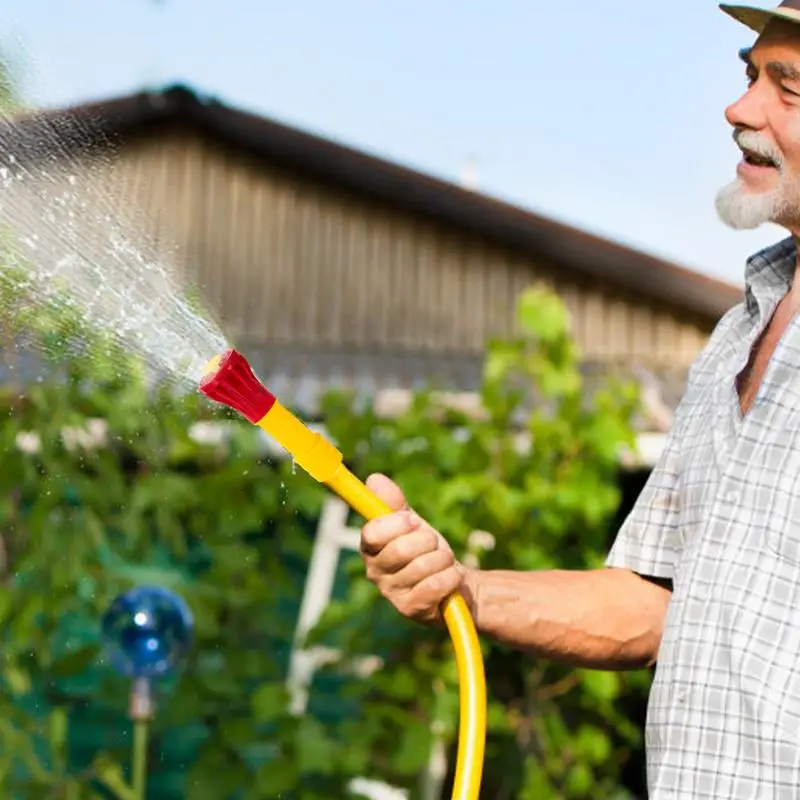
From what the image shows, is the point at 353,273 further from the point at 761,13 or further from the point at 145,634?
the point at 761,13

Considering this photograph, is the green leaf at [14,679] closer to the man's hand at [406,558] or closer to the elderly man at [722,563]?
the elderly man at [722,563]

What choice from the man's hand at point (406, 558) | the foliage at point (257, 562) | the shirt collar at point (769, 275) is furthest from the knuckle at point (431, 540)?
the foliage at point (257, 562)

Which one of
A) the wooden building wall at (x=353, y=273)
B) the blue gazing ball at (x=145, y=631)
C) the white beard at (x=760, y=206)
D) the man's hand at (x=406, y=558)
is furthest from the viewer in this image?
the wooden building wall at (x=353, y=273)

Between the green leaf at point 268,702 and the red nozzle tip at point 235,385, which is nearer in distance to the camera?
the red nozzle tip at point 235,385

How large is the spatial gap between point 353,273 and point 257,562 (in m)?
4.46

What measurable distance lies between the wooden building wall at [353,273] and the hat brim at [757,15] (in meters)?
5.72

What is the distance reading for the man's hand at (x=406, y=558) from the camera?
1735mm

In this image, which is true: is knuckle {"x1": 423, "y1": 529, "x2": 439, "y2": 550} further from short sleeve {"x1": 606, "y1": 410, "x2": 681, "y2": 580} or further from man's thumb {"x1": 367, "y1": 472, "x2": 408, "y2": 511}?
short sleeve {"x1": 606, "y1": 410, "x2": 681, "y2": 580}

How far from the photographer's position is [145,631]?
10.8ft

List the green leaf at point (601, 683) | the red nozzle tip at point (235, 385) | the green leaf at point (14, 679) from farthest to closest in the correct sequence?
the green leaf at point (601, 683) → the green leaf at point (14, 679) → the red nozzle tip at point (235, 385)

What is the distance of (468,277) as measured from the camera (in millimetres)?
8117

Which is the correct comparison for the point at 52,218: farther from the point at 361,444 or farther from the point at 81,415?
the point at 361,444

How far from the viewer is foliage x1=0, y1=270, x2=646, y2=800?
11.8 ft

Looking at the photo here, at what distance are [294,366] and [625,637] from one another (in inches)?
191
